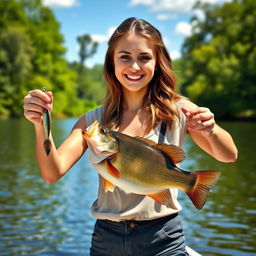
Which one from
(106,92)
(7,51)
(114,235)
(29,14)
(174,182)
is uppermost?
(29,14)

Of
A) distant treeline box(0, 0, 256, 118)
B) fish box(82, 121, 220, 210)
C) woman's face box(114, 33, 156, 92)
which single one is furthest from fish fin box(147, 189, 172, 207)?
distant treeline box(0, 0, 256, 118)

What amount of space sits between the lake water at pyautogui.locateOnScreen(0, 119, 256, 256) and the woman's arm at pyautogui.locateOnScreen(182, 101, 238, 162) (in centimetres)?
507

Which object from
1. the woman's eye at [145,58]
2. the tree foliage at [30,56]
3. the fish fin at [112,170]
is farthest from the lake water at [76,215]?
the tree foliage at [30,56]

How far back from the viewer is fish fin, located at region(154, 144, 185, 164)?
8.94ft

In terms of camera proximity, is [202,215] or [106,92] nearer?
[106,92]

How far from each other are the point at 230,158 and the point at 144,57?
2.53 ft

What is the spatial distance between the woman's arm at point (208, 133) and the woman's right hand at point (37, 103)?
71 cm

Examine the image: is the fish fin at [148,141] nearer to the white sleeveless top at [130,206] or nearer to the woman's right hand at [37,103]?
→ the white sleeveless top at [130,206]


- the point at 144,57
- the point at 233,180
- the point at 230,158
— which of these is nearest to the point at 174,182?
the point at 230,158

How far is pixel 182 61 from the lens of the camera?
67.0 metres

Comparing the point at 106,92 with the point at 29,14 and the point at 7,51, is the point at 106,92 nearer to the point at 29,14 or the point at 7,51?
the point at 7,51

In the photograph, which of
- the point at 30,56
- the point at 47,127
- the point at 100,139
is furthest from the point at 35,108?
the point at 30,56

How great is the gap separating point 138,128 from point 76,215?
736cm

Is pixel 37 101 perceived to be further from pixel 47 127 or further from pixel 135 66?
pixel 135 66
